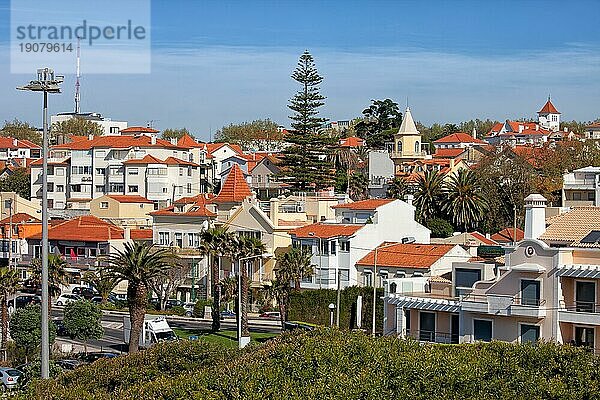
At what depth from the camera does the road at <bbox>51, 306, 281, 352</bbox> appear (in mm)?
45353

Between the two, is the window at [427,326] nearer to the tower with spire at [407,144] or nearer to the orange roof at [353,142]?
the tower with spire at [407,144]

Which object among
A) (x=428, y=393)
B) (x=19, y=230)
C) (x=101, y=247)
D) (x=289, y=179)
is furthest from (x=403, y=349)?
(x=289, y=179)

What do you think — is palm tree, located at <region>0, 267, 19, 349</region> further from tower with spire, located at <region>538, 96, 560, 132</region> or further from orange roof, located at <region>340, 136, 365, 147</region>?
tower with spire, located at <region>538, 96, 560, 132</region>

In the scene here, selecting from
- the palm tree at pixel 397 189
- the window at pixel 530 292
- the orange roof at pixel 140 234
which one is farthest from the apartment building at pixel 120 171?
the window at pixel 530 292

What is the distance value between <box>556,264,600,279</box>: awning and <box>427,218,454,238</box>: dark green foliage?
112 ft

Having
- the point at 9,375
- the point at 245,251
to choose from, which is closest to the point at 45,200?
the point at 9,375

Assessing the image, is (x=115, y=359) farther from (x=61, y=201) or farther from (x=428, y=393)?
(x=61, y=201)

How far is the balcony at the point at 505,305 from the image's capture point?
33125mm

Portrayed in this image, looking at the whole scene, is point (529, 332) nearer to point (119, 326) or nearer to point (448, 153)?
point (119, 326)

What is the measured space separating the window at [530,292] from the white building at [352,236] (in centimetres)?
1840

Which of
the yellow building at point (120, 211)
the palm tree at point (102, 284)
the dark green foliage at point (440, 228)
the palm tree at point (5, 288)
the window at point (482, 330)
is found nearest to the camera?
the window at point (482, 330)

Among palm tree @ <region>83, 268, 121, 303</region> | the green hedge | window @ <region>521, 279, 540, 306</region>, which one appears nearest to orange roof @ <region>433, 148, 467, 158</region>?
palm tree @ <region>83, 268, 121, 303</region>

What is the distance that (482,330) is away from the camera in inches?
1367

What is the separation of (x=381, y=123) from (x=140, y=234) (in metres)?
47.6
